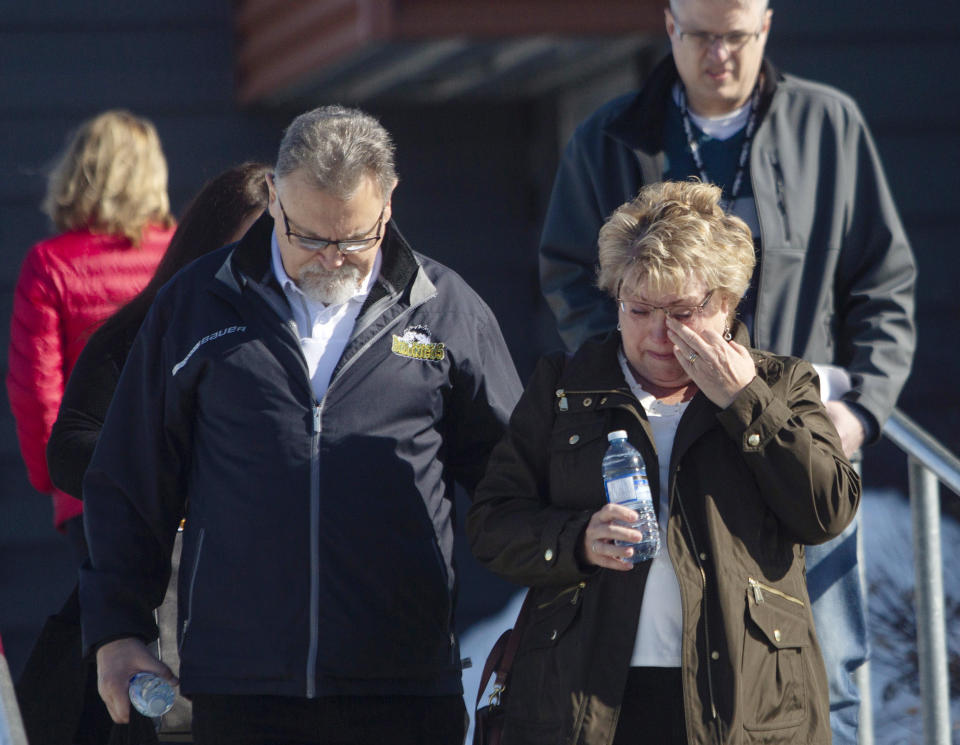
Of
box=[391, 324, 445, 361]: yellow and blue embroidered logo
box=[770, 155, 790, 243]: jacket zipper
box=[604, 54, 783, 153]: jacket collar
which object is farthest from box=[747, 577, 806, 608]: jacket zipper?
box=[604, 54, 783, 153]: jacket collar

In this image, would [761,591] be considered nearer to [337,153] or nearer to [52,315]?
[337,153]

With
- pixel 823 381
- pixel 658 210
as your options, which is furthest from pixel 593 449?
pixel 823 381

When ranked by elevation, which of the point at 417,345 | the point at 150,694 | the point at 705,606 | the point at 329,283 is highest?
the point at 329,283

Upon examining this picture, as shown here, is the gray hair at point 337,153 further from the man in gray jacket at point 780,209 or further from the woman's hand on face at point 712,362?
the man in gray jacket at point 780,209

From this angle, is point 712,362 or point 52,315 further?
point 52,315

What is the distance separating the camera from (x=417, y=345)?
9.95 ft

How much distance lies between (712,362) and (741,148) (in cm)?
103

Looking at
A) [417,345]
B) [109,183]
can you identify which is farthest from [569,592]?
[109,183]

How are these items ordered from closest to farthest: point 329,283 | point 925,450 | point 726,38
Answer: point 329,283 → point 726,38 → point 925,450

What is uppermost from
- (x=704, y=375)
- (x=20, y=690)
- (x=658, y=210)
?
(x=658, y=210)

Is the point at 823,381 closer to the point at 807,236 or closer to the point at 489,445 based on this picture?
the point at 807,236

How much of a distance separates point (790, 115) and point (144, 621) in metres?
1.96

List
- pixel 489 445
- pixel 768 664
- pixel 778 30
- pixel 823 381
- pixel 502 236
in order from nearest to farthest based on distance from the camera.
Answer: pixel 768 664, pixel 489 445, pixel 823 381, pixel 778 30, pixel 502 236

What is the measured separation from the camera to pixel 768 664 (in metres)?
2.72
